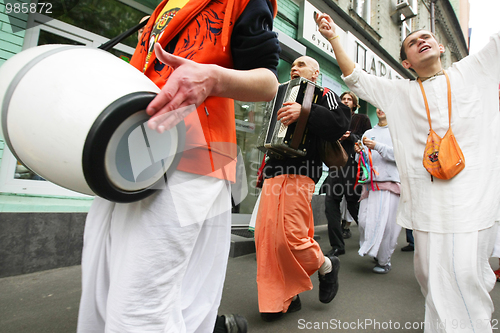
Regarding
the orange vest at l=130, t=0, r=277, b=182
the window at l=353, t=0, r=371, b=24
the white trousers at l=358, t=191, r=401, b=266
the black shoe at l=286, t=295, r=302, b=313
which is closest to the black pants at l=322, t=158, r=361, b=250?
the white trousers at l=358, t=191, r=401, b=266

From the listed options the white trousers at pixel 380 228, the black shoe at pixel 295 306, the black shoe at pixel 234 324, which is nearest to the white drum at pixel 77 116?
the black shoe at pixel 234 324

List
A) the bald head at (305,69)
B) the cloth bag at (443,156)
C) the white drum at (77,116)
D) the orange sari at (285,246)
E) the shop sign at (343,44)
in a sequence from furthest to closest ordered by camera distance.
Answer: the shop sign at (343,44), the bald head at (305,69), the orange sari at (285,246), the cloth bag at (443,156), the white drum at (77,116)

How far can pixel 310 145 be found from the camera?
2.40m

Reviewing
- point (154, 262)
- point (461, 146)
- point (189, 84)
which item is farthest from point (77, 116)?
point (461, 146)

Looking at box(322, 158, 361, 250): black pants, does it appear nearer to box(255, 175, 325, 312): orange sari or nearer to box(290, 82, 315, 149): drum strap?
box(255, 175, 325, 312): orange sari

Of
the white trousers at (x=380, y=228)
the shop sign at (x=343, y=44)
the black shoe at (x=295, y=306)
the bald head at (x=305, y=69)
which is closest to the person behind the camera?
the black shoe at (x=295, y=306)

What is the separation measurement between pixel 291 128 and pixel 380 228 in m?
2.09

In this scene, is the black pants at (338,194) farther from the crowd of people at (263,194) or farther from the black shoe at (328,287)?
the black shoe at (328,287)

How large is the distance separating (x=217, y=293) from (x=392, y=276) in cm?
290

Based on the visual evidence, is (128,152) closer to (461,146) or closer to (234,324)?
(234,324)

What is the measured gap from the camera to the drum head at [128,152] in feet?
2.23

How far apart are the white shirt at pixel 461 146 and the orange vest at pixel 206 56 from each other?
4.61ft

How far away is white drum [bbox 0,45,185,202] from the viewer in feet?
2.19

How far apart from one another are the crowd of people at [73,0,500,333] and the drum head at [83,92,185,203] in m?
0.06
